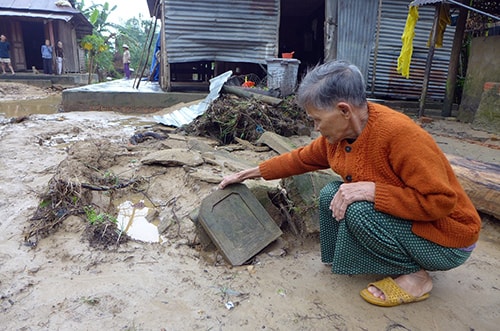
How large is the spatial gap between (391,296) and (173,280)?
1.14 meters

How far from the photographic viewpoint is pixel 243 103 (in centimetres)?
529

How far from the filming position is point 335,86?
1.47 metres

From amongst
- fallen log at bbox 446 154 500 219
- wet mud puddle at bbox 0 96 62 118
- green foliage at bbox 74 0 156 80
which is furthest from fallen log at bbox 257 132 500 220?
green foliage at bbox 74 0 156 80

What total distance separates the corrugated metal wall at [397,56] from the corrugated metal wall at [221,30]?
2661 millimetres

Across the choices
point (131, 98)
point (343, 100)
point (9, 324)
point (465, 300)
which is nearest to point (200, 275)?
point (9, 324)

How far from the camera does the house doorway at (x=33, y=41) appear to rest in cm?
1930

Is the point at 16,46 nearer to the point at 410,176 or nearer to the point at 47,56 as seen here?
the point at 47,56

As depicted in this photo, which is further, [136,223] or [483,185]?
[136,223]

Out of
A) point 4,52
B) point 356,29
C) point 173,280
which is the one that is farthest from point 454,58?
point 4,52

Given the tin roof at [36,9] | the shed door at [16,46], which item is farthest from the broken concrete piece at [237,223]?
the shed door at [16,46]

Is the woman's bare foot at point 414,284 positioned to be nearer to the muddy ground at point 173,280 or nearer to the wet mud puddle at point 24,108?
the muddy ground at point 173,280

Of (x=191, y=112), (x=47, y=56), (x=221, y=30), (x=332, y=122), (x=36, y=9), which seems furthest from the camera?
(x=36, y=9)

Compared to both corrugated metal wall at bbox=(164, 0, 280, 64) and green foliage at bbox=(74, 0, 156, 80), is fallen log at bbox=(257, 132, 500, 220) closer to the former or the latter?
corrugated metal wall at bbox=(164, 0, 280, 64)

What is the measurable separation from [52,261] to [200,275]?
918mm
